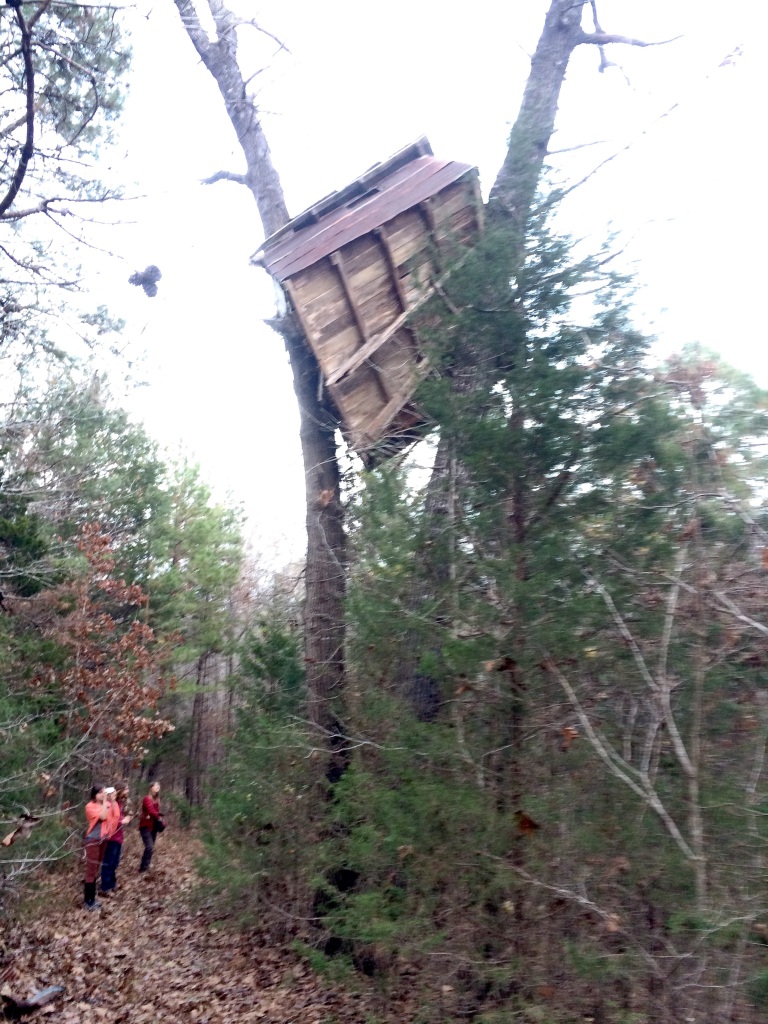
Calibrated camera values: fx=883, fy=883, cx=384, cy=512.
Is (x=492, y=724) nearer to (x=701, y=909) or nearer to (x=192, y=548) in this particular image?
(x=701, y=909)

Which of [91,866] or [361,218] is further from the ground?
[361,218]

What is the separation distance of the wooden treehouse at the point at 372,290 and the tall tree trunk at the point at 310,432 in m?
0.65

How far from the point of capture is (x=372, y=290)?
8398 mm

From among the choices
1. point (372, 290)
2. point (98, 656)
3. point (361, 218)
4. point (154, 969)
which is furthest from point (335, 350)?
point (98, 656)

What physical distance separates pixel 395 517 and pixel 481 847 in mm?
2407

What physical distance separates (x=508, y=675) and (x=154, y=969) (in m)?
6.09

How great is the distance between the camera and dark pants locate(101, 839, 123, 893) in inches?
478

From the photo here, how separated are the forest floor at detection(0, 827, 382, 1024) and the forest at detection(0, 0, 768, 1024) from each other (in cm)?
8

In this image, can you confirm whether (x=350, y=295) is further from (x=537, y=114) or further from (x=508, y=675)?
(x=508, y=675)

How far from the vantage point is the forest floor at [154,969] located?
306 inches

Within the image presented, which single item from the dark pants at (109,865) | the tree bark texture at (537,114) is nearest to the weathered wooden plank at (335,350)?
the tree bark texture at (537,114)

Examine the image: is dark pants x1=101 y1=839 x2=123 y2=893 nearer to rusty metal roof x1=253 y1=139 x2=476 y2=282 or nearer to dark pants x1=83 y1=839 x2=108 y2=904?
dark pants x1=83 y1=839 x2=108 y2=904

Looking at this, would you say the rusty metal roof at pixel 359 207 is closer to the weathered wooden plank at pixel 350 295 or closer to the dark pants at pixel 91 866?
the weathered wooden plank at pixel 350 295

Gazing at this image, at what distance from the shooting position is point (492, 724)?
5.65 meters
